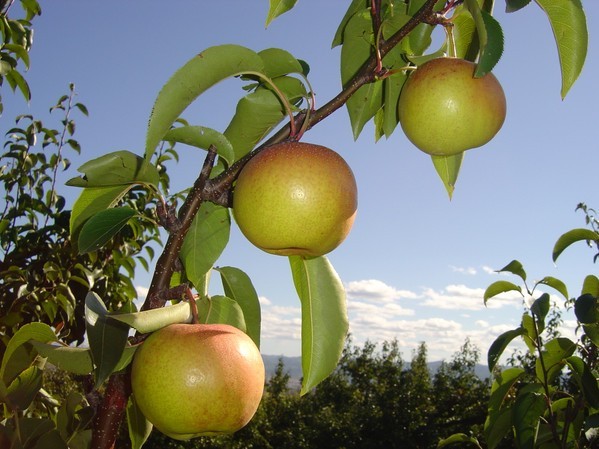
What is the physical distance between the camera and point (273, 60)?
3.45 ft

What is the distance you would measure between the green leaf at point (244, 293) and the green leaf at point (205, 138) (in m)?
0.25

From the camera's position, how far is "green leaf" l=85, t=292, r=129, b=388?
0.84 m

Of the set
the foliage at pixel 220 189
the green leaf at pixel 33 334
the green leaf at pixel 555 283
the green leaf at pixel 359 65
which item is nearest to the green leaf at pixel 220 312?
the foliage at pixel 220 189

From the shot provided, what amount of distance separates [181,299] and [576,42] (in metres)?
0.86

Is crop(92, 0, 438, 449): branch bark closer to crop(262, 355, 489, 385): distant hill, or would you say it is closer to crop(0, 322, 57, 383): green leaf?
crop(0, 322, 57, 383): green leaf

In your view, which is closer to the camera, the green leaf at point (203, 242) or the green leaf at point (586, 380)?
the green leaf at point (203, 242)

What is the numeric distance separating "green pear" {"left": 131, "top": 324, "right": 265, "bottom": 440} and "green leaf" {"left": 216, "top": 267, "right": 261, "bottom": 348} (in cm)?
19

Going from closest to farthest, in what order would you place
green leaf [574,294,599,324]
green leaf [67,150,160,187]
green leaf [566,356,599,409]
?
green leaf [67,150,160,187], green leaf [566,356,599,409], green leaf [574,294,599,324]

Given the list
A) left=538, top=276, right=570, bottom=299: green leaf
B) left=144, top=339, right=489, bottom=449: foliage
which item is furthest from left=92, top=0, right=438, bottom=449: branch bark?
left=144, top=339, right=489, bottom=449: foliage

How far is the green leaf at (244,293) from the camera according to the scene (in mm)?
1133

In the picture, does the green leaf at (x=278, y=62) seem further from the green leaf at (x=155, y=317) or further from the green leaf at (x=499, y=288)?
the green leaf at (x=499, y=288)

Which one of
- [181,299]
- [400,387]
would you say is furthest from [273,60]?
[400,387]

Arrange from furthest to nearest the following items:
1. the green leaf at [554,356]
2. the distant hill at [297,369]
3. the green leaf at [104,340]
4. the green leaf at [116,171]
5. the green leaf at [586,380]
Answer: the distant hill at [297,369], the green leaf at [554,356], the green leaf at [586,380], the green leaf at [116,171], the green leaf at [104,340]

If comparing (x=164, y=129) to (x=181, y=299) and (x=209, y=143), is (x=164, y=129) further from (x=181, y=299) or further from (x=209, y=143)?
(x=181, y=299)
